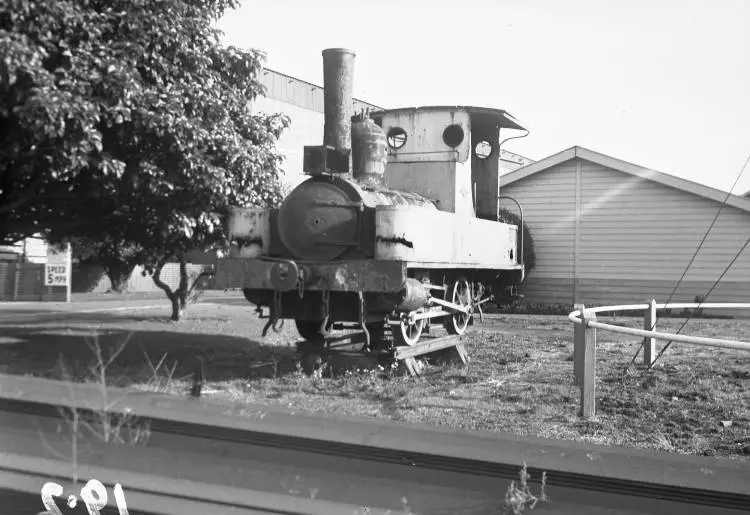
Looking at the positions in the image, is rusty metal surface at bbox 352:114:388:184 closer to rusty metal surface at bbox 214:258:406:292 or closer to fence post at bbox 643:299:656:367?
rusty metal surface at bbox 214:258:406:292

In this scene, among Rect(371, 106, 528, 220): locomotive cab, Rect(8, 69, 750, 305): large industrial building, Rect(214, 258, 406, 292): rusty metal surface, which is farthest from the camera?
Rect(8, 69, 750, 305): large industrial building

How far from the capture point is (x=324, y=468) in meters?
2.60

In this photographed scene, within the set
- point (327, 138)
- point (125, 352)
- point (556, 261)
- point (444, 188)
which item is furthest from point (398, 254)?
point (556, 261)

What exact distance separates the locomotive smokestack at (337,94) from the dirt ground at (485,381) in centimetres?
260

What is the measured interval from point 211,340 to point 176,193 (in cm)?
399

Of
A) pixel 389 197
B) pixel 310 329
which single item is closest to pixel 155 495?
pixel 389 197

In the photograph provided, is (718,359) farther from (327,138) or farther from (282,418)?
(282,418)

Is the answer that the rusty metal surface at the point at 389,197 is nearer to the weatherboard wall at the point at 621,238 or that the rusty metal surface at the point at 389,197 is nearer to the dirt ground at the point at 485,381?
the dirt ground at the point at 485,381

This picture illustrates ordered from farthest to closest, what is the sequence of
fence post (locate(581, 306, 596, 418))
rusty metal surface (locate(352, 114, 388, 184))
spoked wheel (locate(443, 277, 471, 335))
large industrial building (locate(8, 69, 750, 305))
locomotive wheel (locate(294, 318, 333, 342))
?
large industrial building (locate(8, 69, 750, 305)), spoked wheel (locate(443, 277, 471, 335)), locomotive wheel (locate(294, 318, 333, 342)), rusty metal surface (locate(352, 114, 388, 184)), fence post (locate(581, 306, 596, 418))

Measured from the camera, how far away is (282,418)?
2.81m

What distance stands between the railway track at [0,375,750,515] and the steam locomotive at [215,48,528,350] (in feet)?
15.3

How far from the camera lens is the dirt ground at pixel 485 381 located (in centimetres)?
Result: 544

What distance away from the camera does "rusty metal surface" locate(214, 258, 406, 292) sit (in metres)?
7.48

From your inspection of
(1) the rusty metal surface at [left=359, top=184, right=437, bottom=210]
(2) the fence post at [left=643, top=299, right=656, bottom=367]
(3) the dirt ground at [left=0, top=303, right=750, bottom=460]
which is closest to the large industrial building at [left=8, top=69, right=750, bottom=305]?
(3) the dirt ground at [left=0, top=303, right=750, bottom=460]
